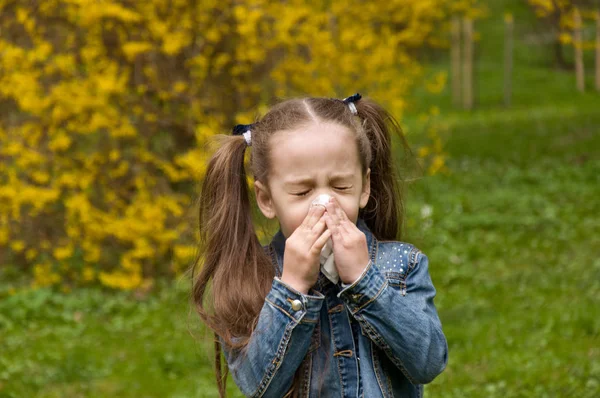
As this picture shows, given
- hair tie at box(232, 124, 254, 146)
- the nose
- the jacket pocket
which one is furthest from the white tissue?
hair tie at box(232, 124, 254, 146)

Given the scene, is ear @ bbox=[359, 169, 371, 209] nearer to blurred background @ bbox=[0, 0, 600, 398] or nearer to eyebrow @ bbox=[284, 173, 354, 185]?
eyebrow @ bbox=[284, 173, 354, 185]

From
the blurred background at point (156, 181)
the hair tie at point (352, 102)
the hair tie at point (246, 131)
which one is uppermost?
the hair tie at point (352, 102)

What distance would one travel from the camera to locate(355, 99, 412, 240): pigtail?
87.9 inches

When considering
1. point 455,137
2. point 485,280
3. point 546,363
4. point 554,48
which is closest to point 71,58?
point 485,280

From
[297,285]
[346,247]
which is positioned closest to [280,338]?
[297,285]

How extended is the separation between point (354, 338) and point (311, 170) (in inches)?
15.8

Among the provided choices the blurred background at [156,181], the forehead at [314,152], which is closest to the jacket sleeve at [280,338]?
the forehead at [314,152]

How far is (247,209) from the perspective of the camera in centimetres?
219

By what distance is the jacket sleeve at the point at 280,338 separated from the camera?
72.0 inches

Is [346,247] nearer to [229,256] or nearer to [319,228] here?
[319,228]

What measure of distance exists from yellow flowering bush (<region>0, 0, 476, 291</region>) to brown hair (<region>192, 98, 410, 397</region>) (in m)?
3.59

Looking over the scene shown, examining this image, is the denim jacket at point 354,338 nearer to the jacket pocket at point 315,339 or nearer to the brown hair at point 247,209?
the jacket pocket at point 315,339

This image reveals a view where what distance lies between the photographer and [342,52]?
6.82m

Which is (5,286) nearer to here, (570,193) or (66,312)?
(66,312)
